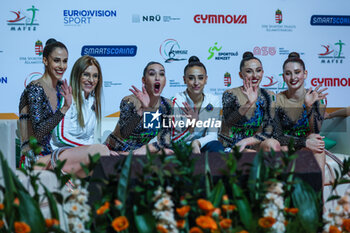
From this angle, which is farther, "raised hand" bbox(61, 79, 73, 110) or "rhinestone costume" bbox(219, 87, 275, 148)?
"rhinestone costume" bbox(219, 87, 275, 148)

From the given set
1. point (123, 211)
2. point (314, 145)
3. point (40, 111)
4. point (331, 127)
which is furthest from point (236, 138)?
point (123, 211)

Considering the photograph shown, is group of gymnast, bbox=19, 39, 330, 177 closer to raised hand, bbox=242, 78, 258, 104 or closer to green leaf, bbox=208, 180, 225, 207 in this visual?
raised hand, bbox=242, 78, 258, 104

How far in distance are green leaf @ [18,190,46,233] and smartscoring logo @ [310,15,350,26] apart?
4.12 metres

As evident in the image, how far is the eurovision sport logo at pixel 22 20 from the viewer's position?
422 cm

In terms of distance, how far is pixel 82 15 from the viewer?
14.1 ft

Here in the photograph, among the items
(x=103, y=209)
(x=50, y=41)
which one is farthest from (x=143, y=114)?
(x=103, y=209)

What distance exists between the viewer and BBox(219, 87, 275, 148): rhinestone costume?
13.8 feet

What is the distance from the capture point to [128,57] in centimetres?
434

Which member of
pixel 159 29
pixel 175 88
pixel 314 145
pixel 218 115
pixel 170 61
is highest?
pixel 159 29

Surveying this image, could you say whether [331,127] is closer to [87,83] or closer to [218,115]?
[218,115]

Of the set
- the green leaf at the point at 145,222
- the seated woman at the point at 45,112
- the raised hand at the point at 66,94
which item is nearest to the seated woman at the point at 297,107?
the seated woman at the point at 45,112

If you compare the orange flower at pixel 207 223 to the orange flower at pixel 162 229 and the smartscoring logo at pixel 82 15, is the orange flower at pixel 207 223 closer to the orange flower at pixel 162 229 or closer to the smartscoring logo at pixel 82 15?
the orange flower at pixel 162 229

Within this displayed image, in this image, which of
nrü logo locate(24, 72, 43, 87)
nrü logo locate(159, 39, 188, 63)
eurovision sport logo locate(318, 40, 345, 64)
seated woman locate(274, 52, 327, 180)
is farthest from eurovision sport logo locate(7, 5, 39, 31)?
eurovision sport logo locate(318, 40, 345, 64)

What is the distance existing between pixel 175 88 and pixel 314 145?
4.77 ft
